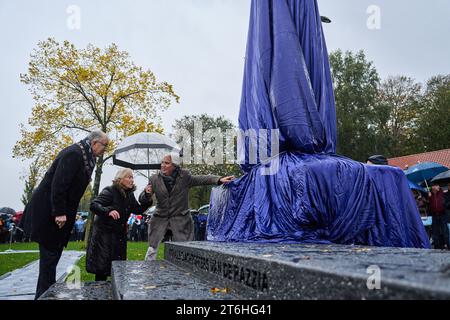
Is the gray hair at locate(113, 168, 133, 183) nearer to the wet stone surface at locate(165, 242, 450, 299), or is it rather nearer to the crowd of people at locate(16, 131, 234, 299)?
the crowd of people at locate(16, 131, 234, 299)

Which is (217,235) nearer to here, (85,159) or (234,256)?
(85,159)

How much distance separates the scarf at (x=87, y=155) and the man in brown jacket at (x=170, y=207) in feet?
4.18

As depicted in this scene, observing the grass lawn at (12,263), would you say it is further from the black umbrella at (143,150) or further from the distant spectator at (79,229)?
the distant spectator at (79,229)

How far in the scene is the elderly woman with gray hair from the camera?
461 cm

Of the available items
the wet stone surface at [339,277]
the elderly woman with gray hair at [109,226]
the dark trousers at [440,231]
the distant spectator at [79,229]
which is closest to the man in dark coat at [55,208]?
the elderly woman with gray hair at [109,226]

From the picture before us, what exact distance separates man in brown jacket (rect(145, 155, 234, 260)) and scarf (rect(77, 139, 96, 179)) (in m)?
1.27

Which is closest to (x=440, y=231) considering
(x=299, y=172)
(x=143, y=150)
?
(x=299, y=172)

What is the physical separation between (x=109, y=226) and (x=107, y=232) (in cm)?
8

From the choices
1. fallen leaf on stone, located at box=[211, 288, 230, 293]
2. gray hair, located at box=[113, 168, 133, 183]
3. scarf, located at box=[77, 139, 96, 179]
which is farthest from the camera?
gray hair, located at box=[113, 168, 133, 183]

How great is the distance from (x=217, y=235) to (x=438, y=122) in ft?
120

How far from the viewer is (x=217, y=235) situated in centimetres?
544

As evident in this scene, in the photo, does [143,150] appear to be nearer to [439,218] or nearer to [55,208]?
[55,208]

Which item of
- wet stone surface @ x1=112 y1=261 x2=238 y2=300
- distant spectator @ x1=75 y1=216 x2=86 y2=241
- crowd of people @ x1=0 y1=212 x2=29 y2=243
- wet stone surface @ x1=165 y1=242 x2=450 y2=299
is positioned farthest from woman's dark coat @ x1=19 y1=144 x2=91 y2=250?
distant spectator @ x1=75 y1=216 x2=86 y2=241
